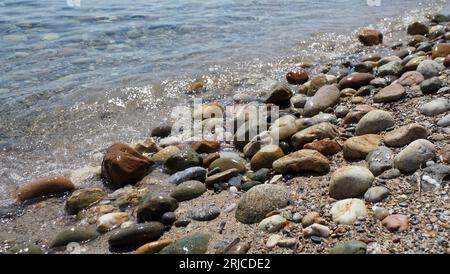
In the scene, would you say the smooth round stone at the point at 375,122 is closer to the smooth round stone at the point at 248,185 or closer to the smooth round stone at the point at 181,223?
the smooth round stone at the point at 248,185

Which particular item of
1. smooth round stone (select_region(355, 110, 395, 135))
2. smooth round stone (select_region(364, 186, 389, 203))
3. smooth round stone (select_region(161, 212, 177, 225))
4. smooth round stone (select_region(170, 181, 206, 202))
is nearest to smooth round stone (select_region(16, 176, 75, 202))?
smooth round stone (select_region(170, 181, 206, 202))

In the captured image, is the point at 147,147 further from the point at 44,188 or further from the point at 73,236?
the point at 73,236

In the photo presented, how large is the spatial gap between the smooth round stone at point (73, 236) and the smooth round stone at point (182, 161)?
1.22 meters

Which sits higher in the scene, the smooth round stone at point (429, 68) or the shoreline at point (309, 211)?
the smooth round stone at point (429, 68)

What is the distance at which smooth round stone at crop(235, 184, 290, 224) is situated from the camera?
3.28 metres

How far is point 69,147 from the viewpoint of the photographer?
5324mm

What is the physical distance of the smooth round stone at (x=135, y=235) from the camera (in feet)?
10.8

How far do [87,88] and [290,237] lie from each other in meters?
4.99

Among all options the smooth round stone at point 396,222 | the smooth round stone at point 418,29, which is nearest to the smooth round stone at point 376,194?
the smooth round stone at point 396,222

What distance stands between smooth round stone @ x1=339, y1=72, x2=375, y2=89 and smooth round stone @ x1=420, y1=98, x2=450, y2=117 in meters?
1.66

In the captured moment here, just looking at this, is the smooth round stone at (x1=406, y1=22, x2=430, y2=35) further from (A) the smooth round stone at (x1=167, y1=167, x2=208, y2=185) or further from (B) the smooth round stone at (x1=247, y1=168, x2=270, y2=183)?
(A) the smooth round stone at (x1=167, y1=167, x2=208, y2=185)

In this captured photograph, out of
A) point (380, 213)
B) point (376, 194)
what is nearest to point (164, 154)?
point (376, 194)
